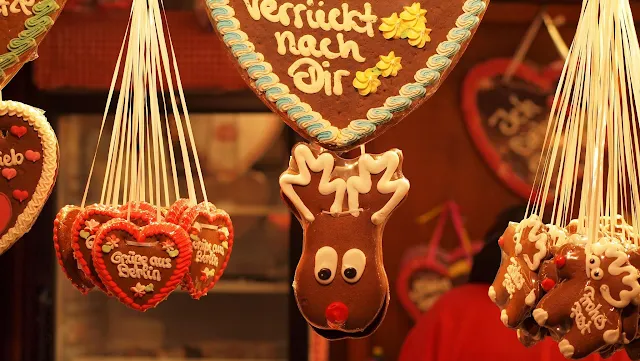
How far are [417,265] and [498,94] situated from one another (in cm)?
70

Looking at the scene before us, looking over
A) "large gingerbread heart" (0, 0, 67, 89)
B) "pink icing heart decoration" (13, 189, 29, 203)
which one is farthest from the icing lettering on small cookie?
"pink icing heart decoration" (13, 189, 29, 203)

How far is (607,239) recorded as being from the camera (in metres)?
1.05

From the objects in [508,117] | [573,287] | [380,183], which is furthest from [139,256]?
[508,117]

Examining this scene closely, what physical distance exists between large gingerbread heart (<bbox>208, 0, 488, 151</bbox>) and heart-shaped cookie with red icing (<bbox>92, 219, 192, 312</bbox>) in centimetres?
28

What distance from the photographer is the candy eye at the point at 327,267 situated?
3.64 ft

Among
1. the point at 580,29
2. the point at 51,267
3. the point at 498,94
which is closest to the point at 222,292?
the point at 51,267

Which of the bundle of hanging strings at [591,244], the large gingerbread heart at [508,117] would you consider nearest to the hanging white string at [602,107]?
the bundle of hanging strings at [591,244]

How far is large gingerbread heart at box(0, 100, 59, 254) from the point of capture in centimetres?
133

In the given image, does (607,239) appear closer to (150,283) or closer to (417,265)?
(150,283)

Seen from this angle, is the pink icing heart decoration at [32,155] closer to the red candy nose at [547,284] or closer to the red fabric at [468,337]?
the red candy nose at [547,284]

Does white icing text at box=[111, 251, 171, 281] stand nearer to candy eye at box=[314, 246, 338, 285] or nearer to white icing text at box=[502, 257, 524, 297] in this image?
candy eye at box=[314, 246, 338, 285]

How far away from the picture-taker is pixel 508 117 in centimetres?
304

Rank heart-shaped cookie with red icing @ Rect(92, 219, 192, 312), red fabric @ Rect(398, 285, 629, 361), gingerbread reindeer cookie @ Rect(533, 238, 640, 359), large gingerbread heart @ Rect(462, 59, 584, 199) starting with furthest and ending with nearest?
large gingerbread heart @ Rect(462, 59, 584, 199), red fabric @ Rect(398, 285, 629, 361), heart-shaped cookie with red icing @ Rect(92, 219, 192, 312), gingerbread reindeer cookie @ Rect(533, 238, 640, 359)

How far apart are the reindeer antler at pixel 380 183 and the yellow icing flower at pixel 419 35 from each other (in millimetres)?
154
